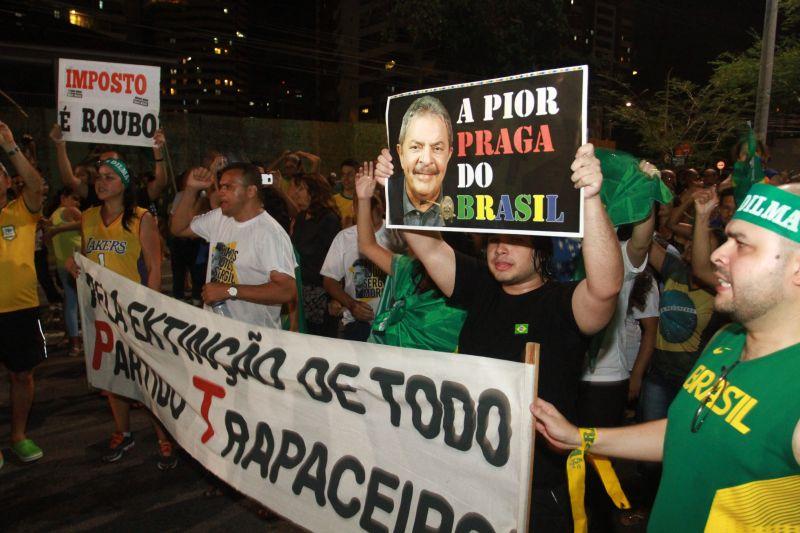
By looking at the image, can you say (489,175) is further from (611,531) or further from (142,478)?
(142,478)

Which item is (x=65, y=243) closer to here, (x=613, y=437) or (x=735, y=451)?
(x=613, y=437)

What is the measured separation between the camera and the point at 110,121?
580cm

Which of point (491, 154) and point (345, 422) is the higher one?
point (491, 154)

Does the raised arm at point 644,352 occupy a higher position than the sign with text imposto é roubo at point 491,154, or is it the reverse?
the sign with text imposto é roubo at point 491,154

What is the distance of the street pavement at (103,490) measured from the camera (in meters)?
4.07

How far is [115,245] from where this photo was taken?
507 centimetres

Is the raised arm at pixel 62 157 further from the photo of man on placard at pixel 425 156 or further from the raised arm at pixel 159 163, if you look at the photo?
the photo of man on placard at pixel 425 156

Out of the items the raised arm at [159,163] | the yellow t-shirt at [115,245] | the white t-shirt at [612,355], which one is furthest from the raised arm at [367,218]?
the raised arm at [159,163]

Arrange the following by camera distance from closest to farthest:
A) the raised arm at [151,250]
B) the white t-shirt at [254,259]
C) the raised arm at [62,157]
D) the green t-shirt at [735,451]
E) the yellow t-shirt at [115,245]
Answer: the green t-shirt at [735,451]
the white t-shirt at [254,259]
the raised arm at [151,250]
the yellow t-shirt at [115,245]
the raised arm at [62,157]

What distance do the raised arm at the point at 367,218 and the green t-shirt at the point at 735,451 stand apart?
6.39 ft

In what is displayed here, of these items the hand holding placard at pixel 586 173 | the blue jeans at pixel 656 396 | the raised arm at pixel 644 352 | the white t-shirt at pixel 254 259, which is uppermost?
the hand holding placard at pixel 586 173

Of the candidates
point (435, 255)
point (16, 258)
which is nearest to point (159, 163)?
point (16, 258)

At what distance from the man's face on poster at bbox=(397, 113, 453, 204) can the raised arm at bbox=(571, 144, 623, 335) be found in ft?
2.06

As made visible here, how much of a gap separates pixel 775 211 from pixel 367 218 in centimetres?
223
